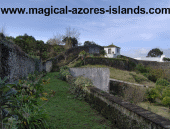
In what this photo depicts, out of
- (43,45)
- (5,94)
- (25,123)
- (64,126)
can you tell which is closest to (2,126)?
(5,94)

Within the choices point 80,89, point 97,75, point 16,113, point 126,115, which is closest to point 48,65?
point 97,75

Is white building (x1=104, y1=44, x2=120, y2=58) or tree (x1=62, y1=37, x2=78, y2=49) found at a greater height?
tree (x1=62, y1=37, x2=78, y2=49)

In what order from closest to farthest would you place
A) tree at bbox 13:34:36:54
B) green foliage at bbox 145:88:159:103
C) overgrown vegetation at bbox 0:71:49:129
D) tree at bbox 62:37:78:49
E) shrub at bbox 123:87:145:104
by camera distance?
overgrown vegetation at bbox 0:71:49:129 → shrub at bbox 123:87:145:104 → green foliage at bbox 145:88:159:103 → tree at bbox 13:34:36:54 → tree at bbox 62:37:78:49

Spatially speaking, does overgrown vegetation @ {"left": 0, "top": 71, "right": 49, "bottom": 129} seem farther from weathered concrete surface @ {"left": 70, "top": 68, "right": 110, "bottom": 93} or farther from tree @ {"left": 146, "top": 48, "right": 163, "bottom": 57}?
tree @ {"left": 146, "top": 48, "right": 163, "bottom": 57}

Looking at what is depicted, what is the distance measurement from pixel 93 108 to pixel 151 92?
1070 cm

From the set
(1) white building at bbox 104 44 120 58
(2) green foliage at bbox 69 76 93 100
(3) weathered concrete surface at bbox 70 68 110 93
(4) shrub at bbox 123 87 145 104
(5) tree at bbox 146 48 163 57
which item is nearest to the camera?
(2) green foliage at bbox 69 76 93 100

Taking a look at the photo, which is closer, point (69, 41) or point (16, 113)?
point (16, 113)

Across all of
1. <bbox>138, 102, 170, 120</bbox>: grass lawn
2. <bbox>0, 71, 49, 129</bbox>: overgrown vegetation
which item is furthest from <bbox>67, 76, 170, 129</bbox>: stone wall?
<bbox>138, 102, 170, 120</bbox>: grass lawn

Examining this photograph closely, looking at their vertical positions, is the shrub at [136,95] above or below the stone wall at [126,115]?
below

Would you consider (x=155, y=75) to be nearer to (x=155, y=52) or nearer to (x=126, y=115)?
(x=126, y=115)

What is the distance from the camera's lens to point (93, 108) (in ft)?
14.6

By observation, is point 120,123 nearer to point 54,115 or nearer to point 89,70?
point 54,115

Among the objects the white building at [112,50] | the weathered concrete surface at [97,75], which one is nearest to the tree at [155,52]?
the white building at [112,50]

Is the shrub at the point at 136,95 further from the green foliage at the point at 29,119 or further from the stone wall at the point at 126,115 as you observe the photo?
the green foliage at the point at 29,119
